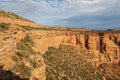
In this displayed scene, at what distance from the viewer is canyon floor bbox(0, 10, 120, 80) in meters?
34.1

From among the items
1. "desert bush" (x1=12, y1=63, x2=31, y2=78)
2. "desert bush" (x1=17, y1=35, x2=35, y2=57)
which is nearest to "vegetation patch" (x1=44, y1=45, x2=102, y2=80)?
"desert bush" (x1=17, y1=35, x2=35, y2=57)

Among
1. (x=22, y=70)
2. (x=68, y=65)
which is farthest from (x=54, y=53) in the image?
(x=22, y=70)

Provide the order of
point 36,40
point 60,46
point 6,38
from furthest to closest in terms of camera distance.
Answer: point 60,46
point 36,40
point 6,38

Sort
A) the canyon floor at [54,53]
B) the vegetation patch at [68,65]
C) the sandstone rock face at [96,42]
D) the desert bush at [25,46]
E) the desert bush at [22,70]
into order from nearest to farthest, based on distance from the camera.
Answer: the desert bush at [22,70] < the canyon floor at [54,53] < the desert bush at [25,46] < the vegetation patch at [68,65] < the sandstone rock face at [96,42]

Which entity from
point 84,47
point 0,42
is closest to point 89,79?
point 84,47

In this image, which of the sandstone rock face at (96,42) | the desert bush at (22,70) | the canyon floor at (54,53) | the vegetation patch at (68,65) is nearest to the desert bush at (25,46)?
the canyon floor at (54,53)

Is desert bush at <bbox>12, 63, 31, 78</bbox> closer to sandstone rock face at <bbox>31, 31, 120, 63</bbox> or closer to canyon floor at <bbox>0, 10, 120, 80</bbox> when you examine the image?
canyon floor at <bbox>0, 10, 120, 80</bbox>

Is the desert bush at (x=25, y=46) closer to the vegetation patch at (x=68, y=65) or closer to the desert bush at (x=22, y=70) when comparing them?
the desert bush at (x=22, y=70)

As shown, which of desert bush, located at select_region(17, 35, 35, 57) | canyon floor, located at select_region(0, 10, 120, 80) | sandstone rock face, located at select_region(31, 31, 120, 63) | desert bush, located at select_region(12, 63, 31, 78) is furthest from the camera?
sandstone rock face, located at select_region(31, 31, 120, 63)

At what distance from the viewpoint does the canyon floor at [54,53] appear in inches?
1344

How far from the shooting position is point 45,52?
57250mm

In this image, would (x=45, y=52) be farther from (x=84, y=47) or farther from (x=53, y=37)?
(x=84, y=47)

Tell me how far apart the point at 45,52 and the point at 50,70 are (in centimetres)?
834

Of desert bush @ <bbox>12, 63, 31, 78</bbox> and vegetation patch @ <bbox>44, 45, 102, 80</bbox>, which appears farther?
vegetation patch @ <bbox>44, 45, 102, 80</bbox>
